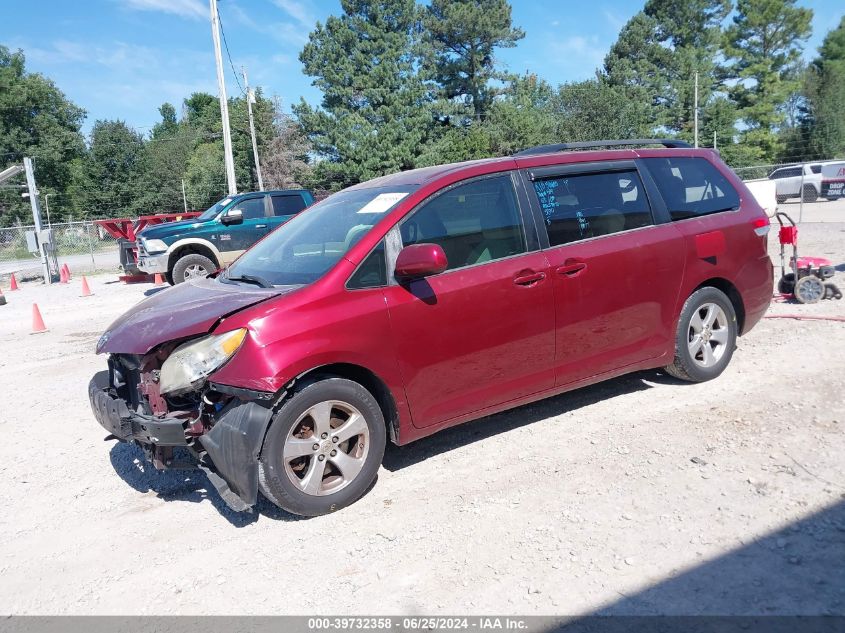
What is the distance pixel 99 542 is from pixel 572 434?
9.77 feet

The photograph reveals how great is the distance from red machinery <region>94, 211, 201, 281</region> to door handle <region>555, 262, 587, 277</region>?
1293 centimetres

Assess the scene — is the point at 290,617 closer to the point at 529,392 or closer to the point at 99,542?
the point at 99,542

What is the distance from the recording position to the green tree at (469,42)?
47.2 m

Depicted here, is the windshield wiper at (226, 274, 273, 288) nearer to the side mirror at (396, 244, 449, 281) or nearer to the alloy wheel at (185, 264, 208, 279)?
the side mirror at (396, 244, 449, 281)

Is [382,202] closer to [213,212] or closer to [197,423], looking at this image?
[197,423]

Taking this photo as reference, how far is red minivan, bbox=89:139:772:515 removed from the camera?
11.5 ft

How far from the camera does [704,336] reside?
17.1 ft

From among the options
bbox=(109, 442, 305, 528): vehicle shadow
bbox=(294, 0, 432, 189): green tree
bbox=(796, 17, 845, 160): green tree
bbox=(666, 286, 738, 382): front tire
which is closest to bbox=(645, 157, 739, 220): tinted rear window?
bbox=(666, 286, 738, 382): front tire

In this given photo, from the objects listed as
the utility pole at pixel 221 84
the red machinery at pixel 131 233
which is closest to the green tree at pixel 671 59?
the utility pole at pixel 221 84

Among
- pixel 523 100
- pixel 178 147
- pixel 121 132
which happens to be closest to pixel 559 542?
pixel 523 100

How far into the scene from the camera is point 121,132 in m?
56.3

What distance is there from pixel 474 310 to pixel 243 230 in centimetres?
1082

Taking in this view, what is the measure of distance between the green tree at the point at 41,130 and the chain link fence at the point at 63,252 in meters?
21.4

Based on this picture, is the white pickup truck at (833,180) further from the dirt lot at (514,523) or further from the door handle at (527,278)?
the door handle at (527,278)
